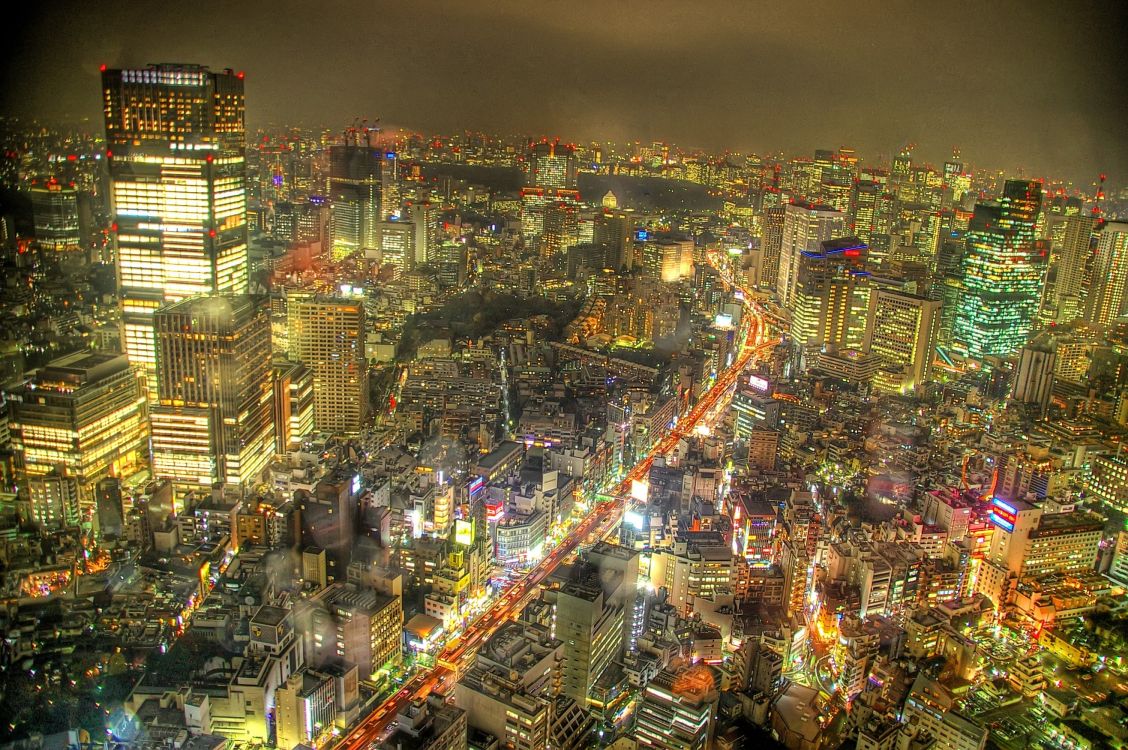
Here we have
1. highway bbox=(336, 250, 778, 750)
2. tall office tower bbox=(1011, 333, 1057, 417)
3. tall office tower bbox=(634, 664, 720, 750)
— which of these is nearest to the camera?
tall office tower bbox=(634, 664, 720, 750)

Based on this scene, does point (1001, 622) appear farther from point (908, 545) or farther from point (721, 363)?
point (721, 363)

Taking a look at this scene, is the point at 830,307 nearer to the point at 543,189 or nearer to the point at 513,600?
the point at 543,189

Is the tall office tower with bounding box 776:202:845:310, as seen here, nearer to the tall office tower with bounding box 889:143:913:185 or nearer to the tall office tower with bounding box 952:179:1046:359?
the tall office tower with bounding box 889:143:913:185

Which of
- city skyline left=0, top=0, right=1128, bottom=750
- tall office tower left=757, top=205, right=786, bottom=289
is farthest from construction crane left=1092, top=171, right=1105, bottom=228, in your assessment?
tall office tower left=757, top=205, right=786, bottom=289

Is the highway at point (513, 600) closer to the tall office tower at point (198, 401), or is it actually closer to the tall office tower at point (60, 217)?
the tall office tower at point (198, 401)

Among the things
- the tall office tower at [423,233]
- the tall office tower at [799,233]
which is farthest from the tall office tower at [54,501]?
the tall office tower at [799,233]

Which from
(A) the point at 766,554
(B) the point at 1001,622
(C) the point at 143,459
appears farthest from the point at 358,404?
(B) the point at 1001,622
